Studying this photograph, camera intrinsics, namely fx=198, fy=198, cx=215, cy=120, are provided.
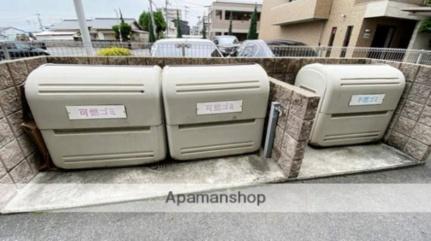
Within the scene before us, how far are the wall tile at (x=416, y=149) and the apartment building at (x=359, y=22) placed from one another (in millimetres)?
8953

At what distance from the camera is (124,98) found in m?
1.62

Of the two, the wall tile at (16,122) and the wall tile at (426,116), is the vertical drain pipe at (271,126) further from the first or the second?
the wall tile at (16,122)

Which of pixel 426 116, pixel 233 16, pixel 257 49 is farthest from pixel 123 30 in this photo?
pixel 426 116

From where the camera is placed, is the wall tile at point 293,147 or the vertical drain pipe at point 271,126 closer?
the wall tile at point 293,147

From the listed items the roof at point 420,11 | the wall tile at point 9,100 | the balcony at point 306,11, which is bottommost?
the wall tile at point 9,100

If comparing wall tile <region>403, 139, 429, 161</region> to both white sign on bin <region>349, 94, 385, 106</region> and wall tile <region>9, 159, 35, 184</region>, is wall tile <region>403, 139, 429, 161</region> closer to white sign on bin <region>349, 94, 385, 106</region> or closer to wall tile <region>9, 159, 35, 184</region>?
white sign on bin <region>349, 94, 385, 106</region>

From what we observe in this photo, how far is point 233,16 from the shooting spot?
2911 cm

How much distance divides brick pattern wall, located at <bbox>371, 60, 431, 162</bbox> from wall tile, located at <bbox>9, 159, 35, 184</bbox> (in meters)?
3.92

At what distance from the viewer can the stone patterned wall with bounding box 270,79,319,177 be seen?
1.61m

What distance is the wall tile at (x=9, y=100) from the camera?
1.51 meters

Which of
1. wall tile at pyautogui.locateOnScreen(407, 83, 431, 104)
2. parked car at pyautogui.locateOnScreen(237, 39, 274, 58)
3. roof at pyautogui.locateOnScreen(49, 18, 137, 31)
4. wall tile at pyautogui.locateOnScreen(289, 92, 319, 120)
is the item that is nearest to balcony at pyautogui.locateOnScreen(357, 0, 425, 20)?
parked car at pyautogui.locateOnScreen(237, 39, 274, 58)

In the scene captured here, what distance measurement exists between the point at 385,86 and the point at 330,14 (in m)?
11.7

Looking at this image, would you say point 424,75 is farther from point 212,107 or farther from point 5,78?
point 5,78

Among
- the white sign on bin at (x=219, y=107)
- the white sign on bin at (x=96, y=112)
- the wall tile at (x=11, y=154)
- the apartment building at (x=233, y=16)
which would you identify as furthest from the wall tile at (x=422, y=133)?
the apartment building at (x=233, y=16)
